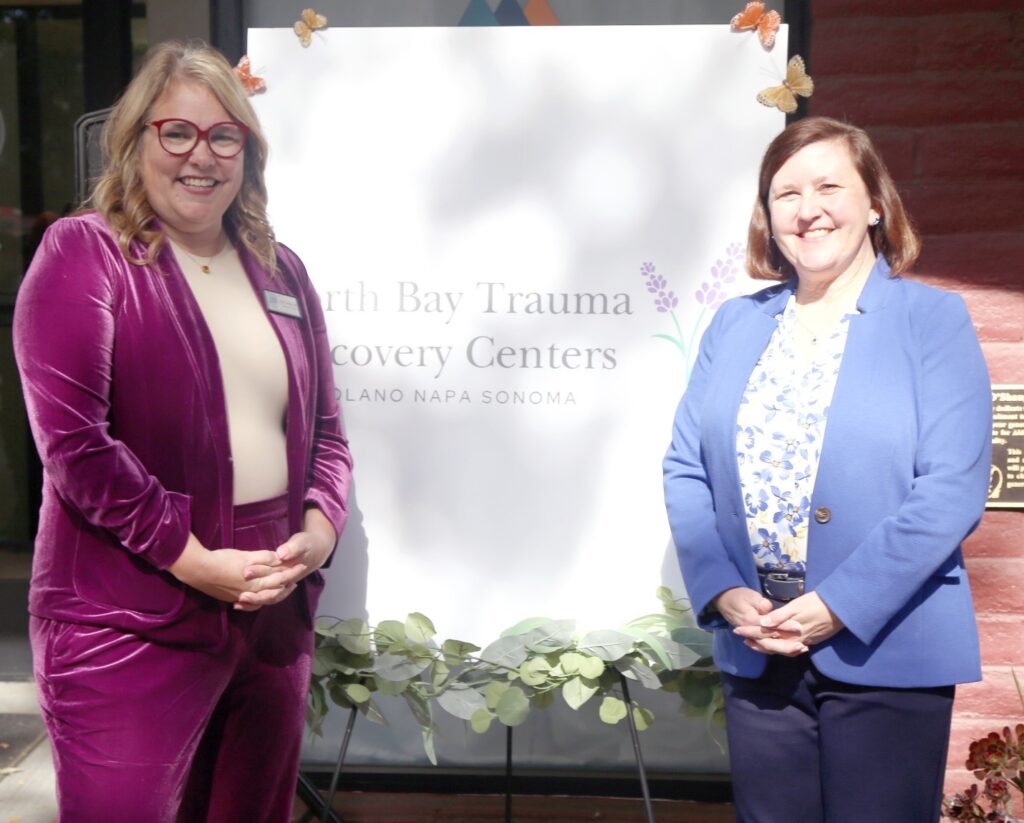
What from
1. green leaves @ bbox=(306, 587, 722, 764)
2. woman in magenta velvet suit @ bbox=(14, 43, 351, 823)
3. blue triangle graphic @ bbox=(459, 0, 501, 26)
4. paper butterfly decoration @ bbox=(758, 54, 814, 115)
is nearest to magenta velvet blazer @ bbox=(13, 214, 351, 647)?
woman in magenta velvet suit @ bbox=(14, 43, 351, 823)

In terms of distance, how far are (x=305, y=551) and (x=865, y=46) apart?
191 centimetres

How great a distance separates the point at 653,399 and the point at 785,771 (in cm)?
93

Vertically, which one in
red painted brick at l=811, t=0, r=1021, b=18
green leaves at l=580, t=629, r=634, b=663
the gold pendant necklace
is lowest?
green leaves at l=580, t=629, r=634, b=663

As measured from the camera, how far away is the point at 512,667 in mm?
2562

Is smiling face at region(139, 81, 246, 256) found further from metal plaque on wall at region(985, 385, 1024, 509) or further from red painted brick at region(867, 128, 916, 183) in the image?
metal plaque on wall at region(985, 385, 1024, 509)

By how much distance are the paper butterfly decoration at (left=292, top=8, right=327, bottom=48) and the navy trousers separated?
173cm

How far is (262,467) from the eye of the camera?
2082mm

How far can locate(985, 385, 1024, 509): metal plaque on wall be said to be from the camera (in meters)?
2.86

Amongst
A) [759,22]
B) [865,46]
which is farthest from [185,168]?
[865,46]

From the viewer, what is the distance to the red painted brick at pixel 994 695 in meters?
2.99

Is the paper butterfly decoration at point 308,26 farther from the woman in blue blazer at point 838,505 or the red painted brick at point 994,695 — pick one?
the red painted brick at point 994,695

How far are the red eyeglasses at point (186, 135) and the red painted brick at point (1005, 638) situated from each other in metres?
2.25

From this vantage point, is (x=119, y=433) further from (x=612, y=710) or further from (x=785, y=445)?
(x=612, y=710)

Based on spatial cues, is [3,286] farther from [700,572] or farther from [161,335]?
[700,572]
